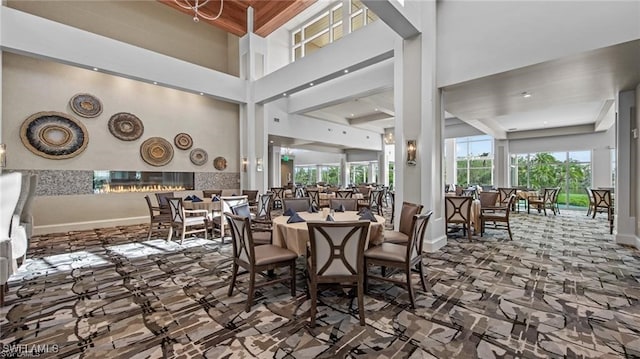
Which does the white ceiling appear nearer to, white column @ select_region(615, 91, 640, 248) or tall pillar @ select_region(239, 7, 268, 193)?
white column @ select_region(615, 91, 640, 248)

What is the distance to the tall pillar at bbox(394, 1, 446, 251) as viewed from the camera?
190 inches

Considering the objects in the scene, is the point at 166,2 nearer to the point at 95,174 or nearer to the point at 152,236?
the point at 95,174

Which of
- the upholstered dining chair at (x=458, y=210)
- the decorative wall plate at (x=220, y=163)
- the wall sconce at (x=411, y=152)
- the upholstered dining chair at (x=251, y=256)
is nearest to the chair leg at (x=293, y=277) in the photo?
the upholstered dining chair at (x=251, y=256)

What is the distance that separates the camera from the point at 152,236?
6109 mm

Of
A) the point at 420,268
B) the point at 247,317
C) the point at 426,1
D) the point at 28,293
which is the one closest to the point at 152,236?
the point at 28,293

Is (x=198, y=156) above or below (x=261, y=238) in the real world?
above

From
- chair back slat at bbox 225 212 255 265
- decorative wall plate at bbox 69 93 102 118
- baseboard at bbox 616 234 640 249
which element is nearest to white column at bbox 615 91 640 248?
baseboard at bbox 616 234 640 249

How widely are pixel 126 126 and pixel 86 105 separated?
3.01 feet

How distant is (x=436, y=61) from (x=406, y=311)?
431 cm

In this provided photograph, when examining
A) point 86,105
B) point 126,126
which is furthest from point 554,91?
point 86,105

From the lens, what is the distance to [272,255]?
2.87 metres

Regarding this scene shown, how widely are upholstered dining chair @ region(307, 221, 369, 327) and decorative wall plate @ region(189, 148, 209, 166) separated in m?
7.47

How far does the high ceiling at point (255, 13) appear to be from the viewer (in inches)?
328

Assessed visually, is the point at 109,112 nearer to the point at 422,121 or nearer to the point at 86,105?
the point at 86,105
